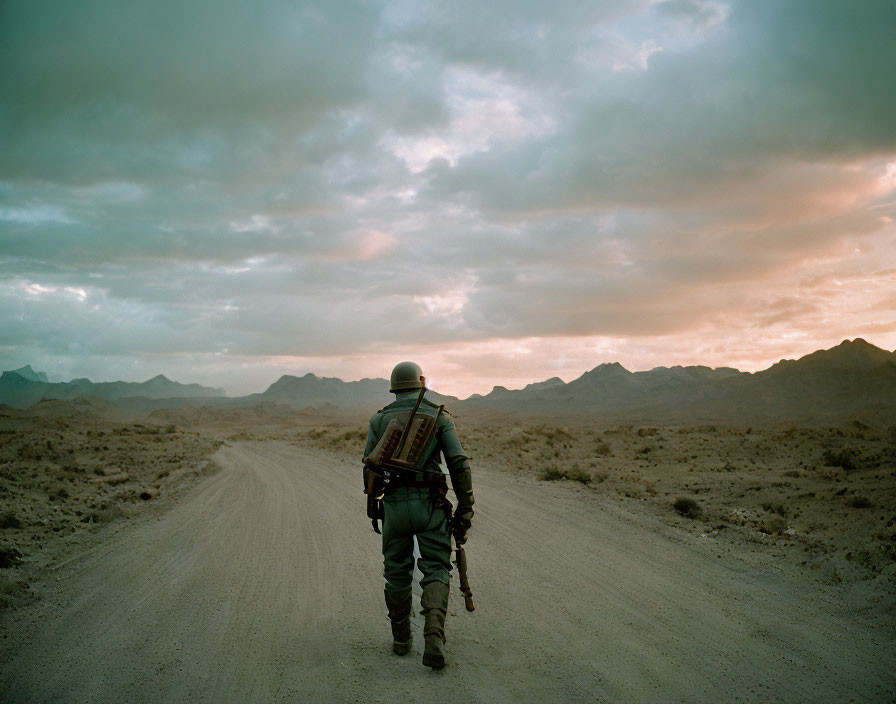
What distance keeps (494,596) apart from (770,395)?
9965cm

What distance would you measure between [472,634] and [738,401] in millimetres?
101393

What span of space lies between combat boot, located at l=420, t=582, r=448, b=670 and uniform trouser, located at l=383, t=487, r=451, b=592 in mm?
90

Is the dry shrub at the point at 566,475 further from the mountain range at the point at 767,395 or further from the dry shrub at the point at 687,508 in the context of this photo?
the mountain range at the point at 767,395

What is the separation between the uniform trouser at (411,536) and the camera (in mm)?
5230

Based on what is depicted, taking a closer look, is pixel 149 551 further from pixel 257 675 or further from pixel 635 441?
pixel 635 441

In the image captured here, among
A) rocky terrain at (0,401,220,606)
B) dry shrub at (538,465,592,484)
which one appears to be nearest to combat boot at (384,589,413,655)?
rocky terrain at (0,401,220,606)

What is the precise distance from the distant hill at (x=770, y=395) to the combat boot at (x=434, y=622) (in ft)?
244

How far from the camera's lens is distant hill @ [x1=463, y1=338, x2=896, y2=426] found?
252 ft

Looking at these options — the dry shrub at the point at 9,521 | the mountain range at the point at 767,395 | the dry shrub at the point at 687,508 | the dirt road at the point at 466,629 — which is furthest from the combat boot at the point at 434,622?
the mountain range at the point at 767,395

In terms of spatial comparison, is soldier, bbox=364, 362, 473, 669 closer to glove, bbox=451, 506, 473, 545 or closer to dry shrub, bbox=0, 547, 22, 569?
glove, bbox=451, 506, 473, 545

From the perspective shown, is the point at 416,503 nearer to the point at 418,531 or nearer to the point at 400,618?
the point at 418,531

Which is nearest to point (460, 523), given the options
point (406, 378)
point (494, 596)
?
point (406, 378)

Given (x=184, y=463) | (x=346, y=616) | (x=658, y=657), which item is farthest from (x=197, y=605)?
(x=184, y=463)

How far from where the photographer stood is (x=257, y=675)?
15.9ft
